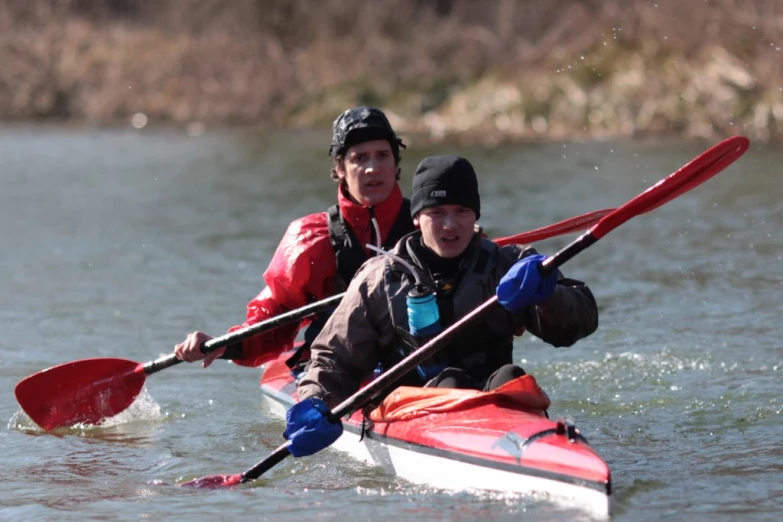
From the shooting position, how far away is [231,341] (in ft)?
19.9

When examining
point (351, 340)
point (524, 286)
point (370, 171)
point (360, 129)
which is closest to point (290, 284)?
point (370, 171)

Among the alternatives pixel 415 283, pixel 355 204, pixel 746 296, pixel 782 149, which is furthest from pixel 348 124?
pixel 782 149

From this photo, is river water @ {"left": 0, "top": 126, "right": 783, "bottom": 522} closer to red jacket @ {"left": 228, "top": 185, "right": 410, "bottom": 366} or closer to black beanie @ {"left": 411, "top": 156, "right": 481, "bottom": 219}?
red jacket @ {"left": 228, "top": 185, "right": 410, "bottom": 366}

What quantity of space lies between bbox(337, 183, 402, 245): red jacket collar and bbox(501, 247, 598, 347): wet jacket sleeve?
1248mm

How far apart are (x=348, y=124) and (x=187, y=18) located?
1062 inches

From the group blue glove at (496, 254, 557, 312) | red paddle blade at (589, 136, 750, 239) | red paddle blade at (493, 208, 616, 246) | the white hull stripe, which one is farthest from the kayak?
red paddle blade at (493, 208, 616, 246)

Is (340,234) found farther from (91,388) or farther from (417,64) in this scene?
(417,64)

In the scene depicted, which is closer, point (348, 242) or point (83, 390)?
point (348, 242)

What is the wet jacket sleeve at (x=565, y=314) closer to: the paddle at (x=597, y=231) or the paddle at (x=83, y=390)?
the paddle at (x=597, y=231)

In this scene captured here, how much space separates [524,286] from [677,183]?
79 cm

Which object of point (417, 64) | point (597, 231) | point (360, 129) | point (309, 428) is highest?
point (417, 64)

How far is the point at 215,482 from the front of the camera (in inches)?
210

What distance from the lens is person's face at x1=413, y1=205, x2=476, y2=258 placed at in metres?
5.02

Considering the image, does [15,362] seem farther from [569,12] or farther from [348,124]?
[569,12]
